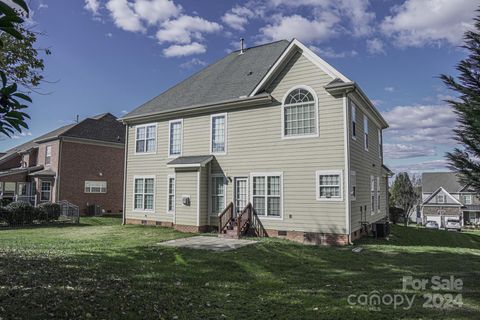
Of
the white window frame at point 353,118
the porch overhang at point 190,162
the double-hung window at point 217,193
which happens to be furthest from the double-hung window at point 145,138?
the white window frame at point 353,118

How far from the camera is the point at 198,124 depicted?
17.5m

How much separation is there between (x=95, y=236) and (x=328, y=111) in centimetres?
1144

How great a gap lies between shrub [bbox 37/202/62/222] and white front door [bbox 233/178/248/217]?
12550 mm

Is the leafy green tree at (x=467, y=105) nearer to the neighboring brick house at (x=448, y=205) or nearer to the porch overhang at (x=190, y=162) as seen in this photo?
the porch overhang at (x=190, y=162)

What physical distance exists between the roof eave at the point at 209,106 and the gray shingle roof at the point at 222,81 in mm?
194

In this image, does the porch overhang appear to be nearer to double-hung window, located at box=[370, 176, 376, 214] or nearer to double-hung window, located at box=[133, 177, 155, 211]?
double-hung window, located at box=[133, 177, 155, 211]

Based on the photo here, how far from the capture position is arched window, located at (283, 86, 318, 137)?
556 inches

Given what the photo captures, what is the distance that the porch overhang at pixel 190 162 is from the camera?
16078 mm

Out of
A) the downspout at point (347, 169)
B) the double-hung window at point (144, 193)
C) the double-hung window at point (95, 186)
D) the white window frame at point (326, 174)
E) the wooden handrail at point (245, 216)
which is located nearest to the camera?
the downspout at point (347, 169)

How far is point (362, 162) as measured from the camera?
15.9 meters

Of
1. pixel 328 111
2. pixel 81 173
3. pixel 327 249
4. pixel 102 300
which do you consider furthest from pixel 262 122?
pixel 81 173

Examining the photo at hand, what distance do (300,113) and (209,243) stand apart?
6524mm

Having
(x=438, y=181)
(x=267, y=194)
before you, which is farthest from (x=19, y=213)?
(x=438, y=181)

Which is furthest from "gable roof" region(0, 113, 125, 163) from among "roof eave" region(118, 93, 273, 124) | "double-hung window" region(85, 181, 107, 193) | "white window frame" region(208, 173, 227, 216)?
"white window frame" region(208, 173, 227, 216)
